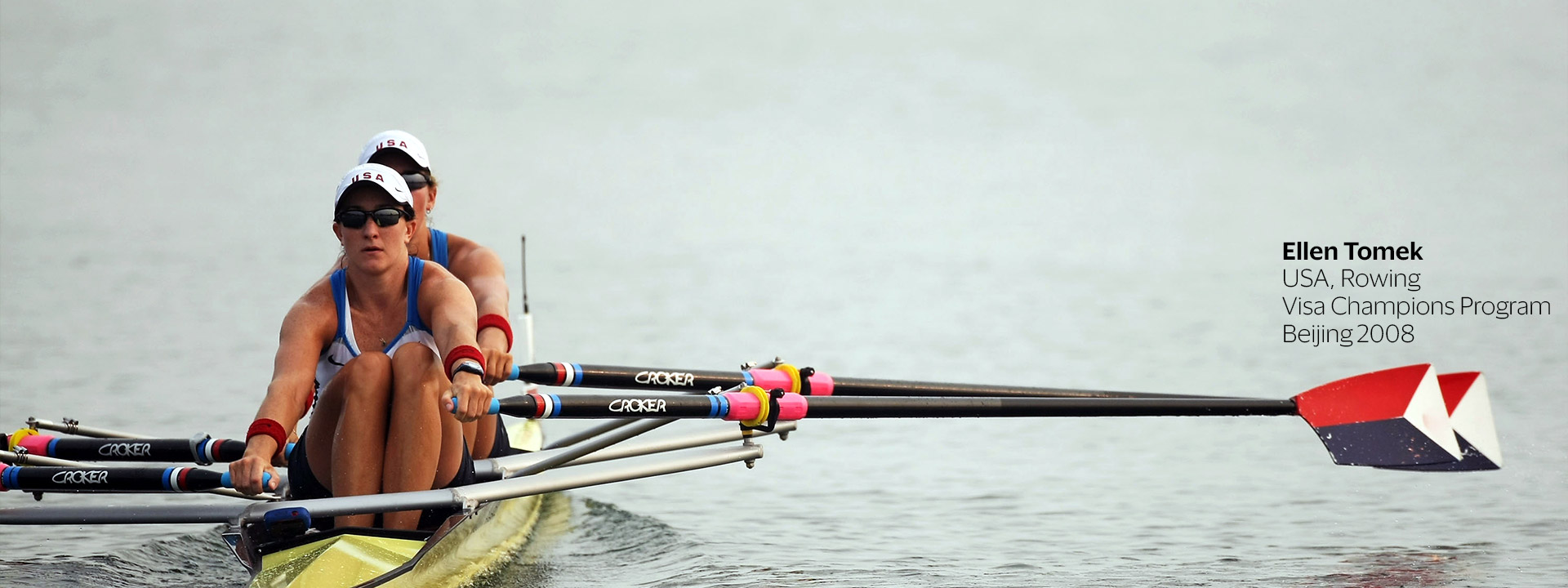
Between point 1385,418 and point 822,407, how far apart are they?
2853 mm

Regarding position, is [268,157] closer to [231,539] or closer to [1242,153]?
[1242,153]

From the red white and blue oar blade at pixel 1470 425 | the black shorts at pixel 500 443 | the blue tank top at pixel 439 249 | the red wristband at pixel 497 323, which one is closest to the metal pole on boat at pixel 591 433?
the black shorts at pixel 500 443

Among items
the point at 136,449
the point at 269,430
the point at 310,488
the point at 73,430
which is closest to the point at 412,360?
the point at 269,430

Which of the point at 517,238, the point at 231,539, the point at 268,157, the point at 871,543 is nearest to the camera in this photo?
the point at 231,539

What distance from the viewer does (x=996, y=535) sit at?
669cm

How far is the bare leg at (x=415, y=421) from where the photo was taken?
428cm

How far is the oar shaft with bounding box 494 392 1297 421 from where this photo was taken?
15.1ft

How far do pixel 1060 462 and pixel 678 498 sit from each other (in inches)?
95.5

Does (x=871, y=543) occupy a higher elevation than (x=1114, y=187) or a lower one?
lower

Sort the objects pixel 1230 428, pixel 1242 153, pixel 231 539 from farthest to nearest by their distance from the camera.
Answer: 1. pixel 1242 153
2. pixel 1230 428
3. pixel 231 539

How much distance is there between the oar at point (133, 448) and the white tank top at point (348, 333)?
1.16 m

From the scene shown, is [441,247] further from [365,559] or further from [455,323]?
[365,559]

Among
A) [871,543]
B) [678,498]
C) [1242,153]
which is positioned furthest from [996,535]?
[1242,153]

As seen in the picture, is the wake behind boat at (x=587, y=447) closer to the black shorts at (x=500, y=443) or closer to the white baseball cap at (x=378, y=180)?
the black shorts at (x=500, y=443)
